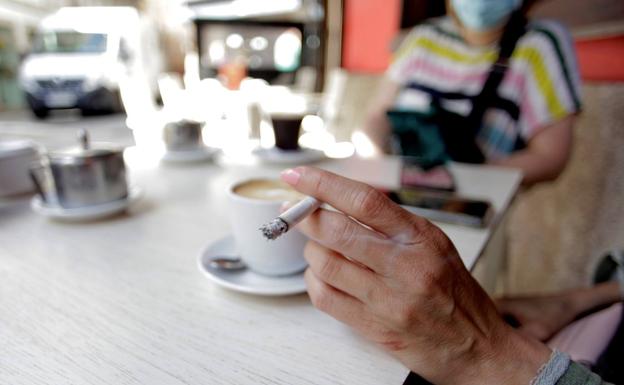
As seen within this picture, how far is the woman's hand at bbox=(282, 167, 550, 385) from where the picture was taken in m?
0.29

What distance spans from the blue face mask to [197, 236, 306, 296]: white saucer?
3.31 ft

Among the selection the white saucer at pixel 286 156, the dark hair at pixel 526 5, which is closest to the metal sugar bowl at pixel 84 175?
the white saucer at pixel 286 156

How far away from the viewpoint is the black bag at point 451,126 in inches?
36.2

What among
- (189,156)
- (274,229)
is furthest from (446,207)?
(189,156)

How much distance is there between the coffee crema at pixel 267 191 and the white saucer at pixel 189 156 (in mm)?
452

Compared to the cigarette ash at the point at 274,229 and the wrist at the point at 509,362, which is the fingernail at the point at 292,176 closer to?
the cigarette ash at the point at 274,229

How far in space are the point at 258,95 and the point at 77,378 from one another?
3.38 m

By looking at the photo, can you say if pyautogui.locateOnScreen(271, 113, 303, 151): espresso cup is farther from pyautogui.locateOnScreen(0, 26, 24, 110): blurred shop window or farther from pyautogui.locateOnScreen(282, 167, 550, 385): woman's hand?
pyautogui.locateOnScreen(0, 26, 24, 110): blurred shop window

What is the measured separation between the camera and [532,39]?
3.62ft

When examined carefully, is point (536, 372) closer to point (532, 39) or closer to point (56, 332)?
point (56, 332)

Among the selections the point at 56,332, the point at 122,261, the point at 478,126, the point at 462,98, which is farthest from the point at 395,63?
the point at 56,332

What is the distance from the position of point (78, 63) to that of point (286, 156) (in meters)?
1.47

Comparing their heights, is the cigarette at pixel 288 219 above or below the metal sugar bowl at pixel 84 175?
above

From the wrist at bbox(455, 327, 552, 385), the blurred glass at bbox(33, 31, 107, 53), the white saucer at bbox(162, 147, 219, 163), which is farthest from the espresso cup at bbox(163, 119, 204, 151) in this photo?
the blurred glass at bbox(33, 31, 107, 53)
